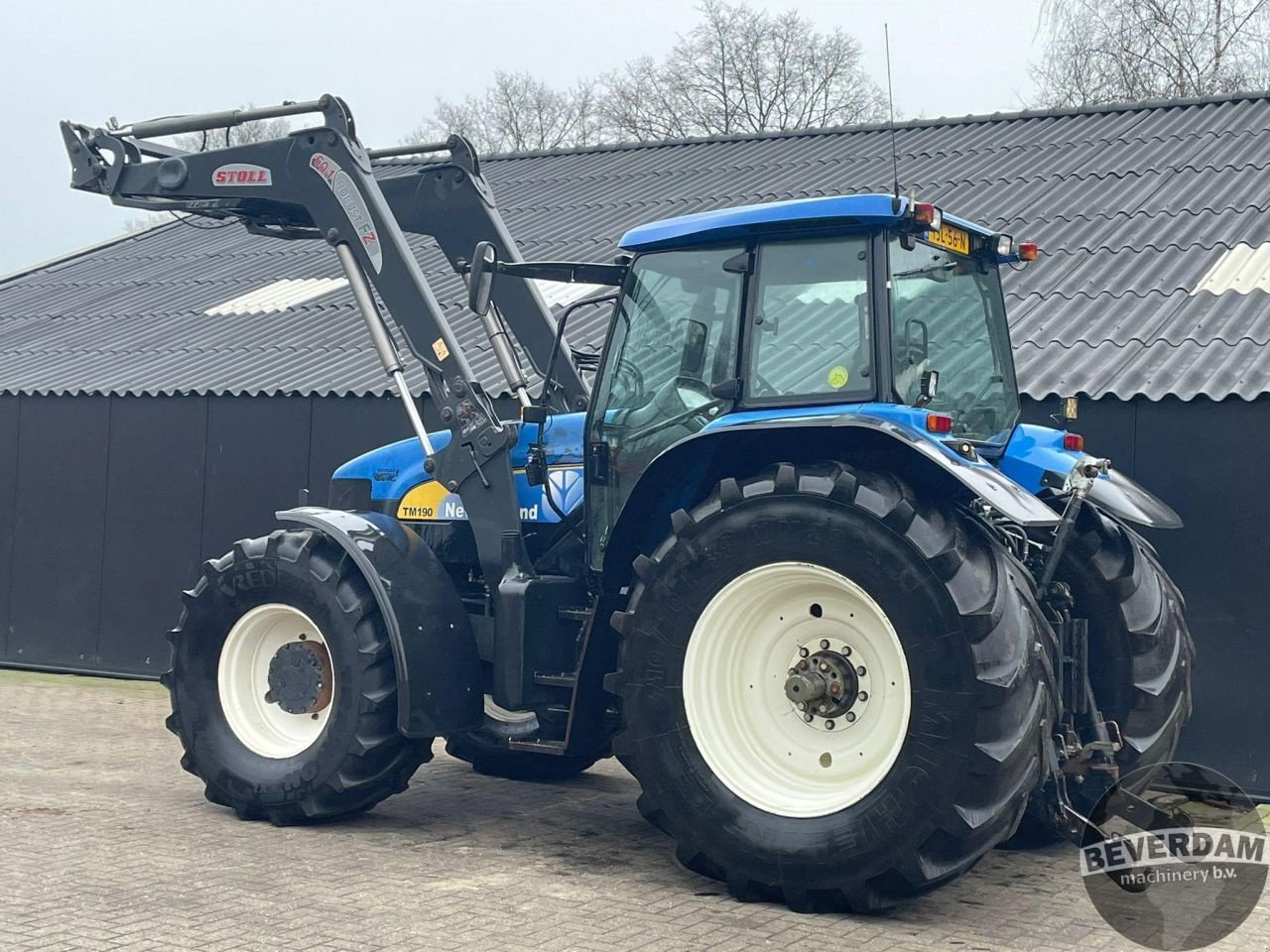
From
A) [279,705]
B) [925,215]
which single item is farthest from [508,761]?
[925,215]

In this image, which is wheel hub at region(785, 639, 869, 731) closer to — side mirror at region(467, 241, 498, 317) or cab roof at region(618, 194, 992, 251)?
cab roof at region(618, 194, 992, 251)

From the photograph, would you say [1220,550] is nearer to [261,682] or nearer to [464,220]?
[464,220]

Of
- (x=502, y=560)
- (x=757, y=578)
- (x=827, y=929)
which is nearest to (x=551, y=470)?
(x=502, y=560)

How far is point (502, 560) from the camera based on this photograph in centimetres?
Result: 725

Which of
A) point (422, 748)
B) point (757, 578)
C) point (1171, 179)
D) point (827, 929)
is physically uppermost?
point (1171, 179)

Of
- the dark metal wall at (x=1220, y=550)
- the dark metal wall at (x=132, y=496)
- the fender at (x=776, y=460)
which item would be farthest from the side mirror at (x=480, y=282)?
the dark metal wall at (x=132, y=496)

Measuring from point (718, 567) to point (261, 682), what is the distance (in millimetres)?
2771

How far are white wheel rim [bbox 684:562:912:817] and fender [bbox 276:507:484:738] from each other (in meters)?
1.45

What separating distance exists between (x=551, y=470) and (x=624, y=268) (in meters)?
1.01

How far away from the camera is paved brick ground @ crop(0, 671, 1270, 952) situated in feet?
17.5

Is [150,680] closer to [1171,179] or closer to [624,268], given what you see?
[624,268]

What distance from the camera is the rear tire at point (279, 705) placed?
22.9 feet

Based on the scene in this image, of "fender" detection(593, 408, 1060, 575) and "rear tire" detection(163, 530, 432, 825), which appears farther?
"rear tire" detection(163, 530, 432, 825)

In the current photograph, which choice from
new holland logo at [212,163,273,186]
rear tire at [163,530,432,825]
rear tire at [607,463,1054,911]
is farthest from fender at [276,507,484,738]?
new holland logo at [212,163,273,186]
